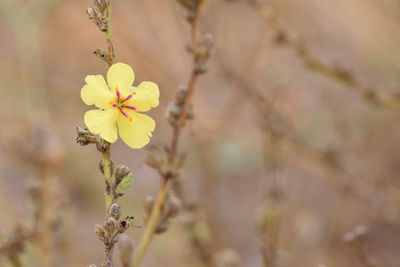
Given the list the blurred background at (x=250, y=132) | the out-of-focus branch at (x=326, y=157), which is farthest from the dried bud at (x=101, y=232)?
the out-of-focus branch at (x=326, y=157)

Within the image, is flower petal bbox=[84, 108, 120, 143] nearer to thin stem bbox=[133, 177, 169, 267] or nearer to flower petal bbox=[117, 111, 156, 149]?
flower petal bbox=[117, 111, 156, 149]

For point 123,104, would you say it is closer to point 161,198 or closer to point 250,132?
point 161,198

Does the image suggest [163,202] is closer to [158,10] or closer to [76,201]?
[158,10]

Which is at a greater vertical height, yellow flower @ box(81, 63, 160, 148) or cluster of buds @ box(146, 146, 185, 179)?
cluster of buds @ box(146, 146, 185, 179)

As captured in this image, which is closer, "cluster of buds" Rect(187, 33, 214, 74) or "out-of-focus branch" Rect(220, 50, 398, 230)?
"cluster of buds" Rect(187, 33, 214, 74)

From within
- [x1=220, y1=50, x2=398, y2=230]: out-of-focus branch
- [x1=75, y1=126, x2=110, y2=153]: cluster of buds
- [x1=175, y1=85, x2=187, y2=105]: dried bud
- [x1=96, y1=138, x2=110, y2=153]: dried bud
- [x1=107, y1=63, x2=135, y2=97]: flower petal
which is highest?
[x1=220, y1=50, x2=398, y2=230]: out-of-focus branch

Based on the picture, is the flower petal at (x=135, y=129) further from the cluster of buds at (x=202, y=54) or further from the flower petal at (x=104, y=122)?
the cluster of buds at (x=202, y=54)

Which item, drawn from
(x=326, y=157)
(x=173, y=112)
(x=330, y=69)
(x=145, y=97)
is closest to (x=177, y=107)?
(x=173, y=112)

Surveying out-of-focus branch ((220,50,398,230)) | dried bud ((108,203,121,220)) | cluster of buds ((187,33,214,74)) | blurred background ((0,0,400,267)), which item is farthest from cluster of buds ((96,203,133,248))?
out-of-focus branch ((220,50,398,230))
